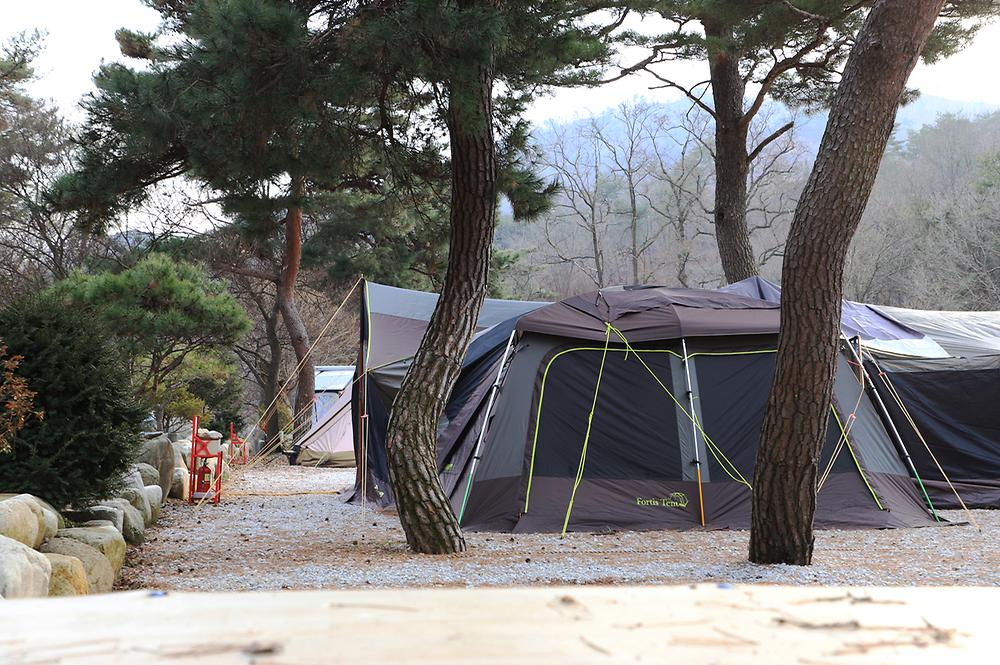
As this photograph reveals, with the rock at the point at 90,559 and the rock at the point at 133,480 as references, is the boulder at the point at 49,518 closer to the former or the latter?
the rock at the point at 90,559

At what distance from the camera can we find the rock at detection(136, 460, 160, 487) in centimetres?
788

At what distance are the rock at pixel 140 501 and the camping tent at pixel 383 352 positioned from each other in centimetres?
189

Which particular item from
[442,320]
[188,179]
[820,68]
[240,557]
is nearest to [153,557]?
[240,557]

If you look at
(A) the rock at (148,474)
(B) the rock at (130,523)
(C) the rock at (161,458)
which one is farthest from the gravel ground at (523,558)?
(C) the rock at (161,458)

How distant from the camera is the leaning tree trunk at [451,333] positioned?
5.14 metres

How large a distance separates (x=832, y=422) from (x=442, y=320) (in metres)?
3.21

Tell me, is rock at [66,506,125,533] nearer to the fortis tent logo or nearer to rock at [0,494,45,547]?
rock at [0,494,45,547]

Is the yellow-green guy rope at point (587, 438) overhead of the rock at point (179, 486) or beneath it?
overhead

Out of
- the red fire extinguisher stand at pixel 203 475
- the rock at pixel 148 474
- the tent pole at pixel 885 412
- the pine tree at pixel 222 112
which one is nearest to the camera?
the pine tree at pixel 222 112

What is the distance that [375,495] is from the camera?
8.45 metres

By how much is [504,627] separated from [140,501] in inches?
258

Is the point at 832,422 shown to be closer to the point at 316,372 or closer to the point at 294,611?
the point at 294,611

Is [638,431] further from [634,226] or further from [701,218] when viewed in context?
[701,218]

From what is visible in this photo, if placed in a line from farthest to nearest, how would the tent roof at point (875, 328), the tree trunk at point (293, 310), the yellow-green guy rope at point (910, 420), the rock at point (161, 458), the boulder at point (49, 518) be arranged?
1. the tree trunk at point (293, 310)
2. the rock at point (161, 458)
3. the tent roof at point (875, 328)
4. the yellow-green guy rope at point (910, 420)
5. the boulder at point (49, 518)
